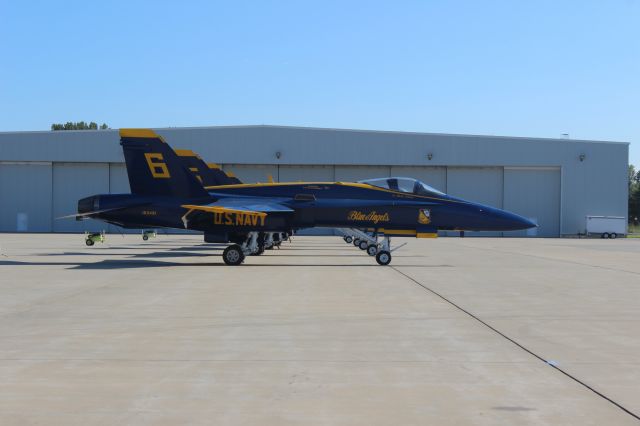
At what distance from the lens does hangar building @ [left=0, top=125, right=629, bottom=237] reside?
164ft

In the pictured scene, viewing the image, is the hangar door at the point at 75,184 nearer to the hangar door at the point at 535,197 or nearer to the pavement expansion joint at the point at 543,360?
the hangar door at the point at 535,197

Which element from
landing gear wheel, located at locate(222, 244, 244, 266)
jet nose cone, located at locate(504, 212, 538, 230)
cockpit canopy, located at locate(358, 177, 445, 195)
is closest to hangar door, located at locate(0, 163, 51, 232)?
landing gear wheel, located at locate(222, 244, 244, 266)

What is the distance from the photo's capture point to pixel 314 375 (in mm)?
5734

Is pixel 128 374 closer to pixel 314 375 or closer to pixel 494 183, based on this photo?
pixel 314 375

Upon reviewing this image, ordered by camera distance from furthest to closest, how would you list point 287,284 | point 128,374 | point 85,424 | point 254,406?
point 287,284
point 128,374
point 254,406
point 85,424

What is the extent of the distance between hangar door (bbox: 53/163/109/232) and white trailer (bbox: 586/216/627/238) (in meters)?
37.3

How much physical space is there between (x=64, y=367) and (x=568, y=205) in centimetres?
5088

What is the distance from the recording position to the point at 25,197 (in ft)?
164

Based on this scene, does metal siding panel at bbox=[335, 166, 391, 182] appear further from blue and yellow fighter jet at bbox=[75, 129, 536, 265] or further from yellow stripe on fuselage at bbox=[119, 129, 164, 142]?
yellow stripe on fuselage at bbox=[119, 129, 164, 142]

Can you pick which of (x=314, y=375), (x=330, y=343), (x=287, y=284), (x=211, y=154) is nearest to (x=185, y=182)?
(x=287, y=284)

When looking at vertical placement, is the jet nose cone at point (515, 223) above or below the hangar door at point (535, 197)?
below

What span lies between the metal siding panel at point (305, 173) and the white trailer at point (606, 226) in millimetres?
20284

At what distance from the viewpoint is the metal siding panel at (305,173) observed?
50.7 m

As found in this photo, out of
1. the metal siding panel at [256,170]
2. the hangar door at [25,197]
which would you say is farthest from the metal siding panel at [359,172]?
the hangar door at [25,197]
